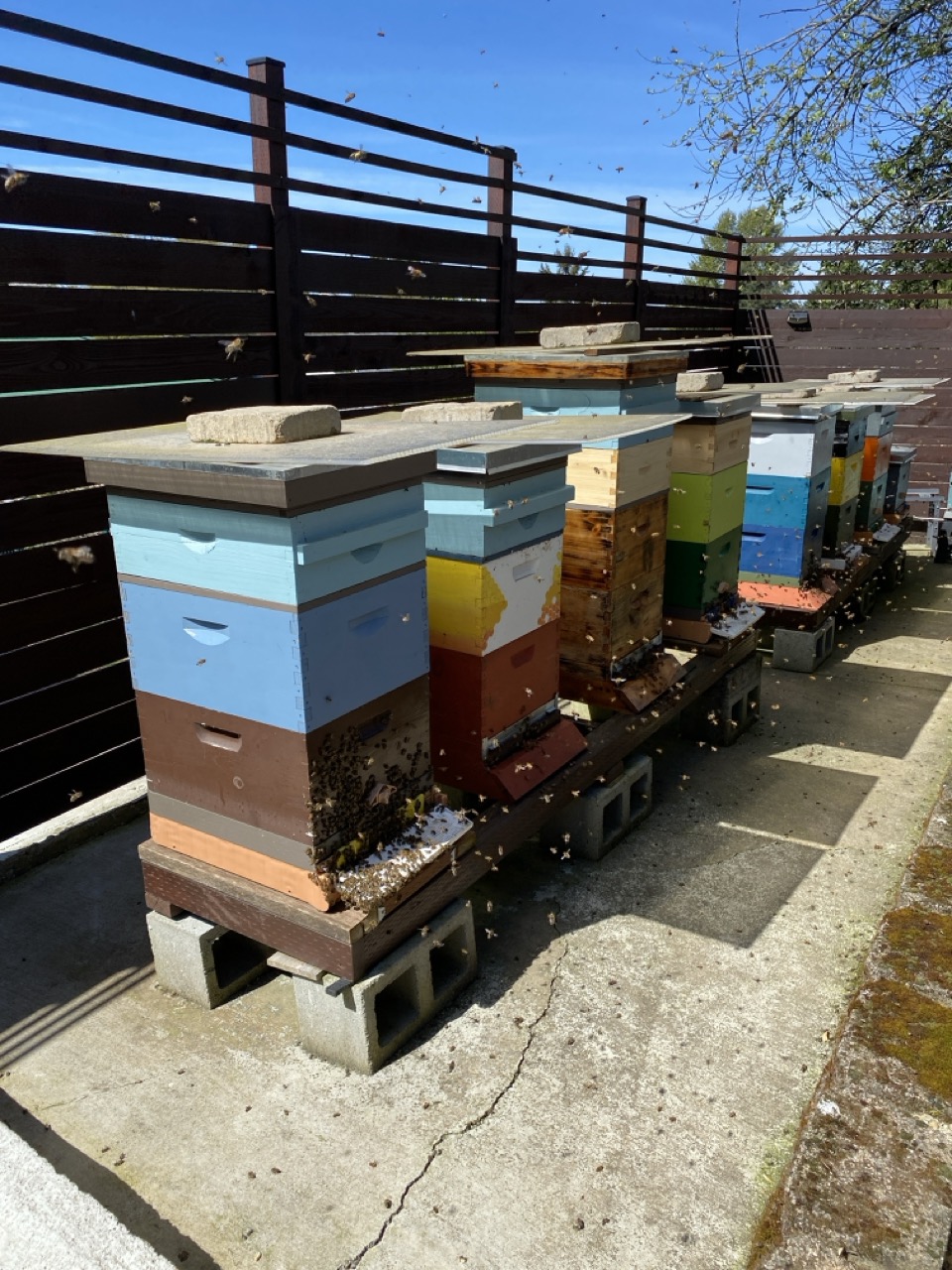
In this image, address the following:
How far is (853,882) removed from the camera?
303cm

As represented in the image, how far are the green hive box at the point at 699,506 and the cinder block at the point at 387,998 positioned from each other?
1834 mm

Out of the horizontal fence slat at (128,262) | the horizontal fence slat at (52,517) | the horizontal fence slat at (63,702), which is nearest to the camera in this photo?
the horizontal fence slat at (128,262)

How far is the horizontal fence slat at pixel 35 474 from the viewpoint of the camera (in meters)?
2.93

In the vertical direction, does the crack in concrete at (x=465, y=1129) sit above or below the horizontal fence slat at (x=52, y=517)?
below

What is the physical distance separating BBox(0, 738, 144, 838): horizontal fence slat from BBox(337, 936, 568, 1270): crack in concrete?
1.75m

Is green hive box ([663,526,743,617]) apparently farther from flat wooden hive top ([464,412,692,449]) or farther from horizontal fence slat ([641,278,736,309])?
horizontal fence slat ([641,278,736,309])

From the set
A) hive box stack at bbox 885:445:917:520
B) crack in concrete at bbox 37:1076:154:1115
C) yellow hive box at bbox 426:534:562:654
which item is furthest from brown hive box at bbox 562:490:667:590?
hive box stack at bbox 885:445:917:520

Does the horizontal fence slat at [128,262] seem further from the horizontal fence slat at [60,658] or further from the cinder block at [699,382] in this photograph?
the cinder block at [699,382]

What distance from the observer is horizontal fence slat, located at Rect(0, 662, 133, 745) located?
3.09 m

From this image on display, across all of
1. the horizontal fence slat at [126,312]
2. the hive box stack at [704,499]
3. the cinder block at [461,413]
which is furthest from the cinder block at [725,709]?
the horizontal fence slat at [126,312]

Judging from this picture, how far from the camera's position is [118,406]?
320 centimetres

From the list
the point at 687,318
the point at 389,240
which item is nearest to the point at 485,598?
the point at 389,240

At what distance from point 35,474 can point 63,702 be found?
0.82 m

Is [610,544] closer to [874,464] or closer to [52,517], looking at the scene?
[52,517]
